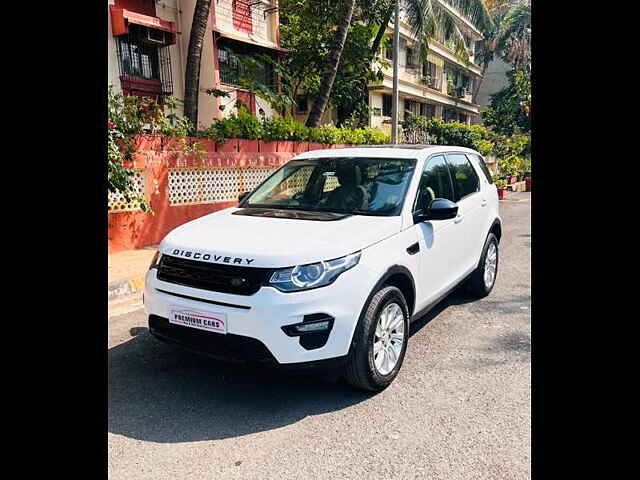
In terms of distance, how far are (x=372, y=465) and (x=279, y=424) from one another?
27.3 inches

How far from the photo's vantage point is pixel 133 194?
8008 mm

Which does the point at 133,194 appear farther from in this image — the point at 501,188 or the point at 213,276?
the point at 501,188

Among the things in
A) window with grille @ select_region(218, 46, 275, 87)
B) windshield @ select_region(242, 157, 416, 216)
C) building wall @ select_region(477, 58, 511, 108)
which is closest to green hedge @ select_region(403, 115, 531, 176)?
window with grille @ select_region(218, 46, 275, 87)

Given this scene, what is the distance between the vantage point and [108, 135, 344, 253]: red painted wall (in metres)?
7.94

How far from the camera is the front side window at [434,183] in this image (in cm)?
436

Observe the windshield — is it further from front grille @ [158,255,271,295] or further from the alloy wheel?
front grille @ [158,255,271,295]

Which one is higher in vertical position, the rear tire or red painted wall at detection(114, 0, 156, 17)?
red painted wall at detection(114, 0, 156, 17)

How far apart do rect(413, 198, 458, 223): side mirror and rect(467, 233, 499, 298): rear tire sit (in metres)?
1.71

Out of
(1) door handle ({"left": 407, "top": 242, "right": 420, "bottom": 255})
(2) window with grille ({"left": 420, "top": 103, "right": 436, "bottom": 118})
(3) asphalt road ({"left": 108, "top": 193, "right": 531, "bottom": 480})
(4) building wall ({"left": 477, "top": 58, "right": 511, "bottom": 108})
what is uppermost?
(4) building wall ({"left": 477, "top": 58, "right": 511, "bottom": 108})

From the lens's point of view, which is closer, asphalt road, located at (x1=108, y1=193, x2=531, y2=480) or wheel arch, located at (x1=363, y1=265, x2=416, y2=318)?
asphalt road, located at (x1=108, y1=193, x2=531, y2=480)
